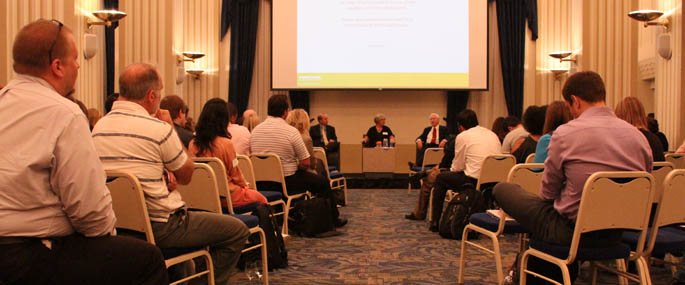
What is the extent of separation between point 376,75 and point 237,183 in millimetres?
7550

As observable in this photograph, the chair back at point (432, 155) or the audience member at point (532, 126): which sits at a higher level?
the audience member at point (532, 126)

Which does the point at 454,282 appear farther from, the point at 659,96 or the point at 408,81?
the point at 408,81

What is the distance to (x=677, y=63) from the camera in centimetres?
688

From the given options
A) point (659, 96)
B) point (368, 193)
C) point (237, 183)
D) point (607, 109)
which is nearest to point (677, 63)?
point (659, 96)

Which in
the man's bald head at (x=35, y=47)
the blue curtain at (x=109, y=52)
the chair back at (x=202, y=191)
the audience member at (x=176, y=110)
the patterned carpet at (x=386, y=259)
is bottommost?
the patterned carpet at (x=386, y=259)

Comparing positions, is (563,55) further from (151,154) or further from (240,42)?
(151,154)

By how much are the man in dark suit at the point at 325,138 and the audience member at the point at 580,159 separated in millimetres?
6262

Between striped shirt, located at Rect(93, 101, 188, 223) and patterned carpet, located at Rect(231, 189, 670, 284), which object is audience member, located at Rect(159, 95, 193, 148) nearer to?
patterned carpet, located at Rect(231, 189, 670, 284)

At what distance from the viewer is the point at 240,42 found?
11.7m

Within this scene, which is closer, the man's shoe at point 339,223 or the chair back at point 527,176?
the chair back at point 527,176

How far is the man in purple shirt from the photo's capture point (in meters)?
2.48

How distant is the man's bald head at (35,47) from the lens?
178 centimetres

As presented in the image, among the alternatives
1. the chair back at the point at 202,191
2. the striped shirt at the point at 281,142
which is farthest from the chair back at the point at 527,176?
the striped shirt at the point at 281,142

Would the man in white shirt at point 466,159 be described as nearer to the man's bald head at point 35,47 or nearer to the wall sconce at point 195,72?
the man's bald head at point 35,47
